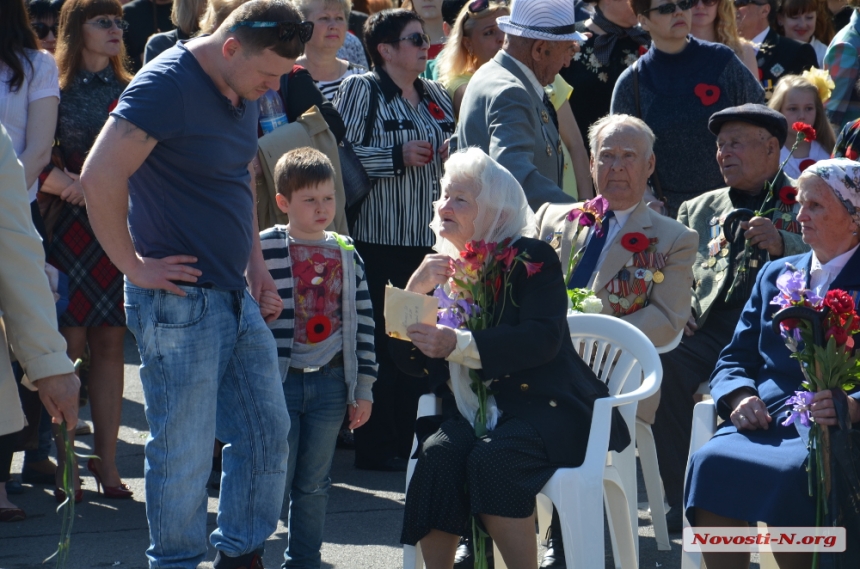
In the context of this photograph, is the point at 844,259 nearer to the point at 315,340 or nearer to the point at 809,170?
the point at 809,170

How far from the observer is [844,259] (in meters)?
3.82

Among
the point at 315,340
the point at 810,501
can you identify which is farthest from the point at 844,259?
the point at 315,340

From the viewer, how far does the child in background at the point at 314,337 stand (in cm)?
418

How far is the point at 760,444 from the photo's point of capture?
3697 mm

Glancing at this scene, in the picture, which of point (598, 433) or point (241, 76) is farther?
point (598, 433)

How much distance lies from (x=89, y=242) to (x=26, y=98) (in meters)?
0.69

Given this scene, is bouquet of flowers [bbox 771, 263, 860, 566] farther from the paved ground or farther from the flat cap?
the flat cap

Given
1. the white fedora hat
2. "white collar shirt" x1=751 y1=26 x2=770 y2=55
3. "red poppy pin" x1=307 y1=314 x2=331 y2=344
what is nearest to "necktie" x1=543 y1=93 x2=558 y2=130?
the white fedora hat

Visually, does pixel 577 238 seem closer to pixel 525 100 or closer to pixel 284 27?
pixel 525 100

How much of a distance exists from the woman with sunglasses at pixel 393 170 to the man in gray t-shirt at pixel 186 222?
207 centimetres

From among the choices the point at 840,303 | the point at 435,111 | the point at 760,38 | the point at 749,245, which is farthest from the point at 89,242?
the point at 760,38

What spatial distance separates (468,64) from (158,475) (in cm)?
353

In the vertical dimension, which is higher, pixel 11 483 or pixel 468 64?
pixel 468 64

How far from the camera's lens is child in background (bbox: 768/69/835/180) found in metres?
6.03
